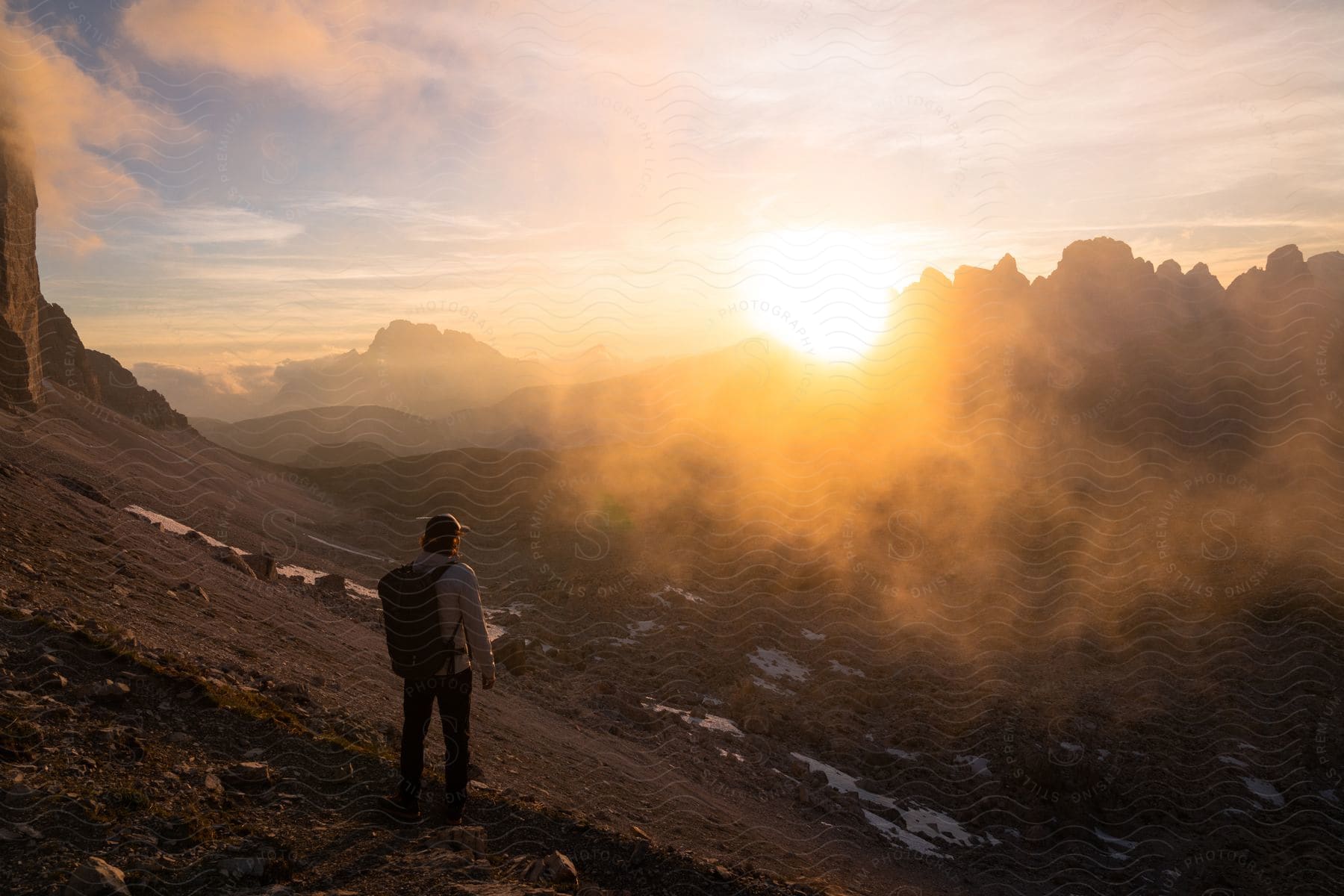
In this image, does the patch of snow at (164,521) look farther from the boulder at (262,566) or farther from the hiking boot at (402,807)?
the hiking boot at (402,807)

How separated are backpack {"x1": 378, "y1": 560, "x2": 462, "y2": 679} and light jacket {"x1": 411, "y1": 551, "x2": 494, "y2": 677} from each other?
0.04 m

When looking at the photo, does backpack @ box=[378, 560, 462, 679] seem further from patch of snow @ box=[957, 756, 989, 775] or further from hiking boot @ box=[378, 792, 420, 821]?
patch of snow @ box=[957, 756, 989, 775]

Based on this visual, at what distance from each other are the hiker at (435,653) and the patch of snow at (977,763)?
15.1 m

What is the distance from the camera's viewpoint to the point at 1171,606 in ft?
Result: 104

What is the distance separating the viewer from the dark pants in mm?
6426

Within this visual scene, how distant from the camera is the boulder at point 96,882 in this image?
429cm

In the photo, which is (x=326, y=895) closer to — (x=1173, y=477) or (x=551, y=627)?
(x=551, y=627)

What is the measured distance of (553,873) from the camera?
5.98 m

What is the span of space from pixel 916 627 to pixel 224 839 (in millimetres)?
25922

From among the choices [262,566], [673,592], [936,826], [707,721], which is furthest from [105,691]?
[673,592]

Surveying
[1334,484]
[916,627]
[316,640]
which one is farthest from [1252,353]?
[316,640]

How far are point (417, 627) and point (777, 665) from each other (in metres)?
18.1

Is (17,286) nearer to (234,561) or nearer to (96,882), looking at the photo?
(234,561)

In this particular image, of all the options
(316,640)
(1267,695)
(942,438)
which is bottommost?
(1267,695)
